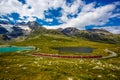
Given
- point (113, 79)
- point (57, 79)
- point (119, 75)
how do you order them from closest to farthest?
point (57, 79)
point (113, 79)
point (119, 75)

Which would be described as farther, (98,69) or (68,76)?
(98,69)

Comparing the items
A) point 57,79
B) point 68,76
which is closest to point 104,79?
point 68,76

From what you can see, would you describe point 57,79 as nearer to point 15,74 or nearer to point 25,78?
point 25,78

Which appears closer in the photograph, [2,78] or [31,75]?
[2,78]

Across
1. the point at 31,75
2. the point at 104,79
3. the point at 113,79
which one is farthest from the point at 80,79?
the point at 31,75

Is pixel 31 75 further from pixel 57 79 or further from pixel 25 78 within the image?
pixel 57 79

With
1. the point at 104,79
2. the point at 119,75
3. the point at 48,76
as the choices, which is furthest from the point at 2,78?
the point at 119,75

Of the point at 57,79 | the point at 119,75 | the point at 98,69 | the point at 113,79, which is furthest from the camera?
the point at 98,69

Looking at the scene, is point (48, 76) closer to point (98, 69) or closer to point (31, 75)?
point (31, 75)
